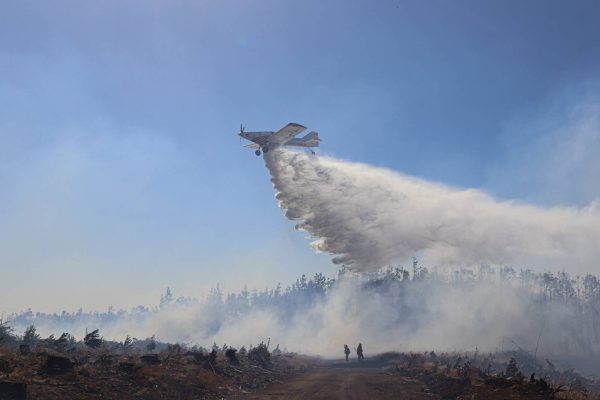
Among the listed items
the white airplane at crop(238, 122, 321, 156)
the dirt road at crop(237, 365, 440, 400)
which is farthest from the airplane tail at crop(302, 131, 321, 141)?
the dirt road at crop(237, 365, 440, 400)

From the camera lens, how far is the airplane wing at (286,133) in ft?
146

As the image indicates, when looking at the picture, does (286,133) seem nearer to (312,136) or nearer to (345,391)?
(312,136)

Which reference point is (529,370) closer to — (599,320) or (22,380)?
(22,380)

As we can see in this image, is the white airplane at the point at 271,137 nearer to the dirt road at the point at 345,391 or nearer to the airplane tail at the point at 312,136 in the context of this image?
the airplane tail at the point at 312,136

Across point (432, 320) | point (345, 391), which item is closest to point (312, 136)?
point (345, 391)

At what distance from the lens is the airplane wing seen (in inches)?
1753

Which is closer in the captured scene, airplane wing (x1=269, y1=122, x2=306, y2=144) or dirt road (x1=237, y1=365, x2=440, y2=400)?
dirt road (x1=237, y1=365, x2=440, y2=400)

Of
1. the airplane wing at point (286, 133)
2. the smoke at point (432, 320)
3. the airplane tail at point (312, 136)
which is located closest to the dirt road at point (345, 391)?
the airplane wing at point (286, 133)

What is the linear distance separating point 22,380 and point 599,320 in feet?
575

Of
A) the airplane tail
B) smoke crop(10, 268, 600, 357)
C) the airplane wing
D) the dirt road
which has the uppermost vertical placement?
the airplane tail

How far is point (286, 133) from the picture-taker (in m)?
45.8

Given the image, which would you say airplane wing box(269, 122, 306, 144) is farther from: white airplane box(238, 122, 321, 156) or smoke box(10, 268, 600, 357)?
smoke box(10, 268, 600, 357)

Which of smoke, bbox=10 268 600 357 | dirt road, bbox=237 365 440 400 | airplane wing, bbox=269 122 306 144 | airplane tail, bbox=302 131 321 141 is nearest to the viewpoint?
dirt road, bbox=237 365 440 400

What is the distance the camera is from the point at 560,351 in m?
113
